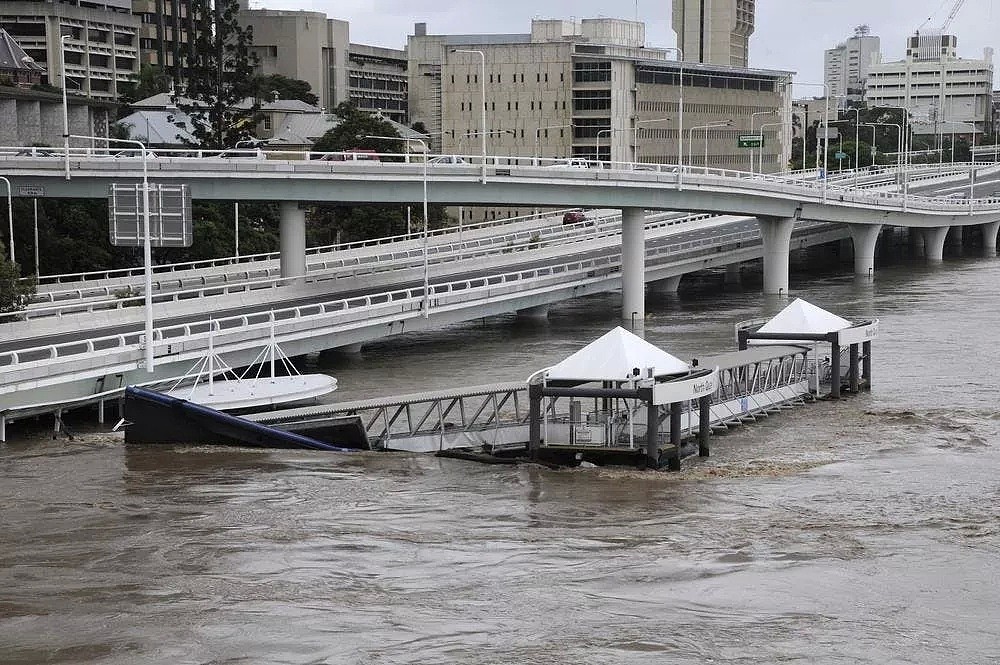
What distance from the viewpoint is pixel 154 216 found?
164 feet

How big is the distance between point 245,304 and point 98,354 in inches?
703

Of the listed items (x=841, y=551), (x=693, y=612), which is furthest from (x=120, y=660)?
(x=841, y=551)

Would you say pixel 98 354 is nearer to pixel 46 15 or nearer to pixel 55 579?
pixel 55 579

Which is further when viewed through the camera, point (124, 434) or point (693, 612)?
point (124, 434)

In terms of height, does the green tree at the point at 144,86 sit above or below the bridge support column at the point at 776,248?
above

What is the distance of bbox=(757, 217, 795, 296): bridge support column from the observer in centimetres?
9388

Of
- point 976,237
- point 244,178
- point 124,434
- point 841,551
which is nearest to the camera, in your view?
point 841,551

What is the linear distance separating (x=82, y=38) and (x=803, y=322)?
445 feet

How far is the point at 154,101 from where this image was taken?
Result: 15225 cm

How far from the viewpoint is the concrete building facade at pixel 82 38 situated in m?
164

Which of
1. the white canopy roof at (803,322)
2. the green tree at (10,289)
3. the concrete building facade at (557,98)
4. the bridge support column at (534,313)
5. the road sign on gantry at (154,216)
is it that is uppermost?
the concrete building facade at (557,98)

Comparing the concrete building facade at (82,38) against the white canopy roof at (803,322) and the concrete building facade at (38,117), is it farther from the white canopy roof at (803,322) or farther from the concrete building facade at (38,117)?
the white canopy roof at (803,322)

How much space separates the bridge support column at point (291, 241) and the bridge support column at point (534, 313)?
1227cm

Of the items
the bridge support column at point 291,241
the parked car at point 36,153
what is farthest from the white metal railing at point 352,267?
the parked car at point 36,153
